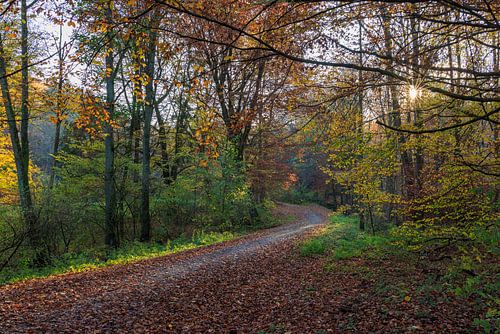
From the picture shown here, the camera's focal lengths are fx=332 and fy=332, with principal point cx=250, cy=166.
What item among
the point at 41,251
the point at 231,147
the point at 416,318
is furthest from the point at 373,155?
the point at 231,147

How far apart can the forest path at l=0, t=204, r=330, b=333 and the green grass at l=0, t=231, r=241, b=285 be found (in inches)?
45.0

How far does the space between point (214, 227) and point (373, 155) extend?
11.5 m

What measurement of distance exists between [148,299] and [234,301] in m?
1.60

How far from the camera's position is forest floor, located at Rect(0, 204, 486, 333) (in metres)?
4.78

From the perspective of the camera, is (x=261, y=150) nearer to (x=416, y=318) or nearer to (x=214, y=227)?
(x=214, y=227)

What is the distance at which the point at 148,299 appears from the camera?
6.17m

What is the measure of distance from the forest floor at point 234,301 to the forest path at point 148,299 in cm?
2

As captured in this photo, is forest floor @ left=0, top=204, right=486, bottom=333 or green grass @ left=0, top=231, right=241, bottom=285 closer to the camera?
forest floor @ left=0, top=204, right=486, bottom=333

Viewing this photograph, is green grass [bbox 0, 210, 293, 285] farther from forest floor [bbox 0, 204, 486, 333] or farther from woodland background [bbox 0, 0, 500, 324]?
forest floor [bbox 0, 204, 486, 333]

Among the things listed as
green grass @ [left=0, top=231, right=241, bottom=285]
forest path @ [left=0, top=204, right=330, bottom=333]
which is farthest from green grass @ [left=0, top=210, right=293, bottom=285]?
forest path @ [left=0, top=204, right=330, bottom=333]

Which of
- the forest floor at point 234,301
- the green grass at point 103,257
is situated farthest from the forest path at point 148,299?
the green grass at point 103,257

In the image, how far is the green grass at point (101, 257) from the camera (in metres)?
8.71

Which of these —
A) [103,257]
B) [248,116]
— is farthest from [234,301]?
[103,257]

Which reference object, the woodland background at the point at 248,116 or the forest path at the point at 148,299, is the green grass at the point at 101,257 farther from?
the forest path at the point at 148,299
